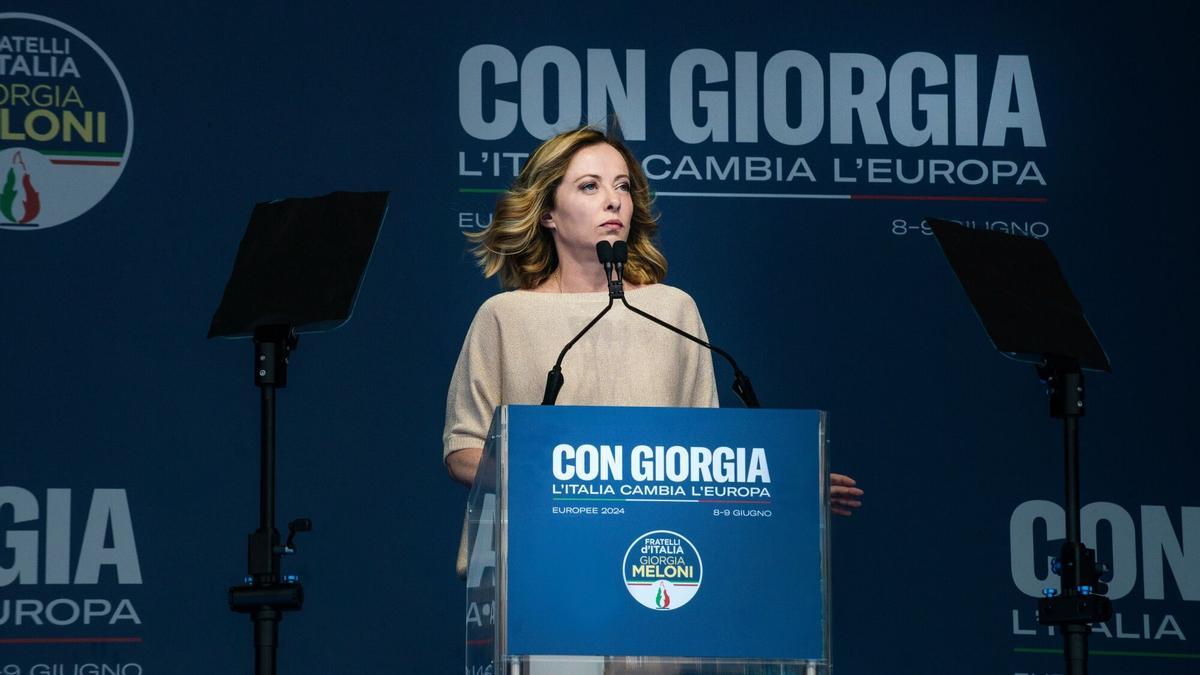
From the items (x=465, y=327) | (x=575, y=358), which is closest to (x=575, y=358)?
(x=575, y=358)

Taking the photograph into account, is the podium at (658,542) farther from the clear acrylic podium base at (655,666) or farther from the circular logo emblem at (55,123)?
the circular logo emblem at (55,123)

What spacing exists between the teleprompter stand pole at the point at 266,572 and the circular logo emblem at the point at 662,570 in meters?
0.71

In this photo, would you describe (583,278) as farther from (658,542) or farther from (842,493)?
(658,542)

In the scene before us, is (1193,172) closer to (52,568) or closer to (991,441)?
(991,441)

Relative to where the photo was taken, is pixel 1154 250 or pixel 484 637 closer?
pixel 484 637

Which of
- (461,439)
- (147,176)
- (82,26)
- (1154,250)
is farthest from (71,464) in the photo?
(1154,250)

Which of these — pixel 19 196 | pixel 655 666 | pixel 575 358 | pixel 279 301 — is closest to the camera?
pixel 655 666

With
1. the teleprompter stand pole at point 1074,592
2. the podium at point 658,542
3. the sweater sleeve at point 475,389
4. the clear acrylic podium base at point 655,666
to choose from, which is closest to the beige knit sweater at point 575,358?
the sweater sleeve at point 475,389

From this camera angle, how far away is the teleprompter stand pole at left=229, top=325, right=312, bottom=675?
314 centimetres

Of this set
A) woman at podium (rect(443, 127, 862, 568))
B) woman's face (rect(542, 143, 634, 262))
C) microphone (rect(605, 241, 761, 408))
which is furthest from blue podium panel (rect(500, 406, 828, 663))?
woman's face (rect(542, 143, 634, 262))

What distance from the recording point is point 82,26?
512 centimetres

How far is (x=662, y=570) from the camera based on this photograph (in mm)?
2738

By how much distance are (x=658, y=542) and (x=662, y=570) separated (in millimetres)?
43

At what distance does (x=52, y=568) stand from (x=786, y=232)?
7.35 feet
